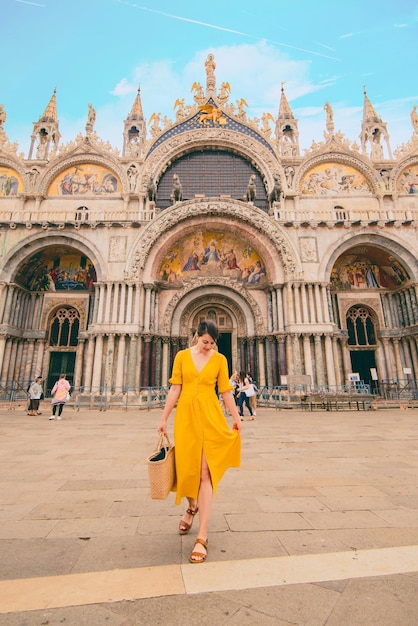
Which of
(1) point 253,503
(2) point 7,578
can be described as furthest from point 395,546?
(2) point 7,578

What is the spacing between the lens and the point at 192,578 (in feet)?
7.12

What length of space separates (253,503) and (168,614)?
209 centimetres

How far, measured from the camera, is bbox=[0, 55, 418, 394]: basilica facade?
1842 centimetres

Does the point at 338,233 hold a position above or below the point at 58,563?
above

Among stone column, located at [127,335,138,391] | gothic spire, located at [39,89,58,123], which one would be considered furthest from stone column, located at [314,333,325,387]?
gothic spire, located at [39,89,58,123]

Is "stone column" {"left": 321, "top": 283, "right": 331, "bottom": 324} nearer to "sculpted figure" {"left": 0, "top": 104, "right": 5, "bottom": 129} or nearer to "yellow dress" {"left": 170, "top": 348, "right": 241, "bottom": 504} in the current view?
"yellow dress" {"left": 170, "top": 348, "right": 241, "bottom": 504}

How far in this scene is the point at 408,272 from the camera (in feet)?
64.2

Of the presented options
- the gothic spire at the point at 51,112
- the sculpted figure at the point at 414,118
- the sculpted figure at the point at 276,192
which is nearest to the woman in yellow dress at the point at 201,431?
the sculpted figure at the point at 276,192

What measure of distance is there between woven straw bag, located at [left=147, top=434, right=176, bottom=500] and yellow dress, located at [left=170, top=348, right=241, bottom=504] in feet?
0.24

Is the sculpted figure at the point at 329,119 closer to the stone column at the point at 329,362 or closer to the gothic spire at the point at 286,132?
the gothic spire at the point at 286,132

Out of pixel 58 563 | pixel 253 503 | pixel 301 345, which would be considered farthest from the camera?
pixel 301 345

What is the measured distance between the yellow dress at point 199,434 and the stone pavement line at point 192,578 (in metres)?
0.59

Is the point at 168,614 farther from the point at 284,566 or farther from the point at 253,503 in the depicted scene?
the point at 253,503

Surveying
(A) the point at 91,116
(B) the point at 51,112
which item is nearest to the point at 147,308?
(A) the point at 91,116
